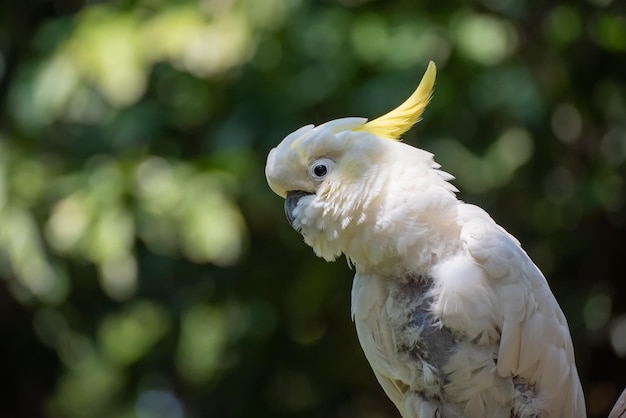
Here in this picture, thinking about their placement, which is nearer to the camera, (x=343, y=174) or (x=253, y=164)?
(x=343, y=174)

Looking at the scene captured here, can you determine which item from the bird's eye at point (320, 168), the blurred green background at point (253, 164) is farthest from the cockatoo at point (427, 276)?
the blurred green background at point (253, 164)

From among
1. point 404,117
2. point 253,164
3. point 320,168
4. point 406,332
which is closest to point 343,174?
point 320,168

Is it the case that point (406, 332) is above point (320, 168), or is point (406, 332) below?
below

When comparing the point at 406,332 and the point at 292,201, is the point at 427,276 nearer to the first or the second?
the point at 406,332

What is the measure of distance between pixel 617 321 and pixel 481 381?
150cm

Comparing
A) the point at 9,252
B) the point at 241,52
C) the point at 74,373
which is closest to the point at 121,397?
the point at 74,373

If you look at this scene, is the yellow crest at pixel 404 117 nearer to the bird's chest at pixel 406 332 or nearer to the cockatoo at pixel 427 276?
the cockatoo at pixel 427 276

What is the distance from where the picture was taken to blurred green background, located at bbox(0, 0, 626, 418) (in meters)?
2.40

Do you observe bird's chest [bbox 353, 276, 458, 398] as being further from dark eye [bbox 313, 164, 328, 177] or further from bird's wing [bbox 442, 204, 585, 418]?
dark eye [bbox 313, 164, 328, 177]

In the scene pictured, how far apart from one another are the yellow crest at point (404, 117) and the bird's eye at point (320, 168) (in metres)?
0.09

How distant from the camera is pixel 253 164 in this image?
2.53 m

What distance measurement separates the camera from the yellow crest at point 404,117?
1.63 meters

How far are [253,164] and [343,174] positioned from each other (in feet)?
3.17

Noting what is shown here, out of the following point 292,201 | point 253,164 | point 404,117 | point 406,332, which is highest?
point 404,117
